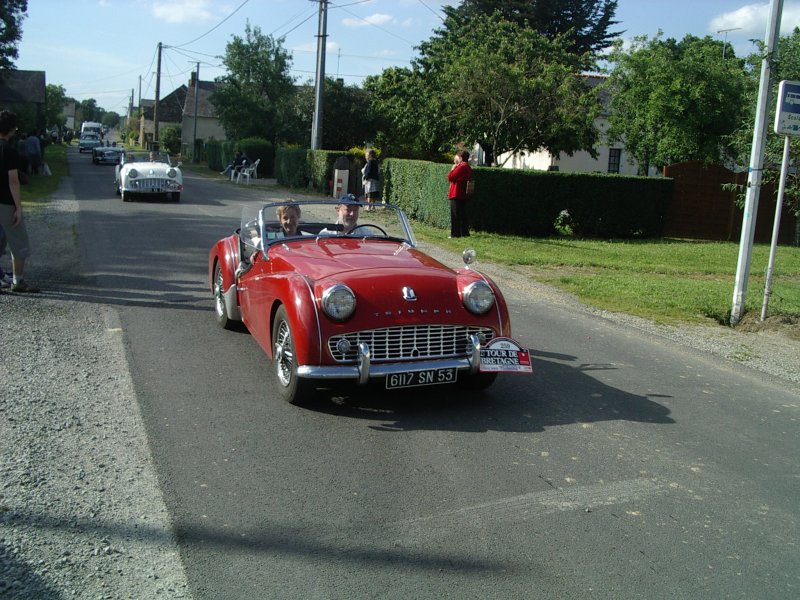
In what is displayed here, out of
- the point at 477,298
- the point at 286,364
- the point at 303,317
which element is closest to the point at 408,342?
the point at 477,298

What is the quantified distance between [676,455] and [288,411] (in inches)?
104

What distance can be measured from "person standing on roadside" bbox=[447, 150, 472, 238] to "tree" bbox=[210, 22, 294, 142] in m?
38.2

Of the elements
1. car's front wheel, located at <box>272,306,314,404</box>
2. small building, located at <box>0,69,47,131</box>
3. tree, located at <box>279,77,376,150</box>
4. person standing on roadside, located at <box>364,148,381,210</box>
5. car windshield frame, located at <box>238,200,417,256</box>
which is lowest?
car's front wheel, located at <box>272,306,314,404</box>

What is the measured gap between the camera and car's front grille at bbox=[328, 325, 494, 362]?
564 centimetres

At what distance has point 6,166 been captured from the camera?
902 cm

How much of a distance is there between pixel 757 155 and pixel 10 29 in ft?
112

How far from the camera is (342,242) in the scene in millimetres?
7211

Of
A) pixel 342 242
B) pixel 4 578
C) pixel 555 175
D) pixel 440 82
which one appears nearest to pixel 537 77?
pixel 440 82

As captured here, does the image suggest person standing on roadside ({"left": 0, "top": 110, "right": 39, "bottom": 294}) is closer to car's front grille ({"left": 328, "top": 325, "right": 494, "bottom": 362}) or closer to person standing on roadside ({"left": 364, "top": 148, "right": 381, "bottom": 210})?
car's front grille ({"left": 328, "top": 325, "right": 494, "bottom": 362})

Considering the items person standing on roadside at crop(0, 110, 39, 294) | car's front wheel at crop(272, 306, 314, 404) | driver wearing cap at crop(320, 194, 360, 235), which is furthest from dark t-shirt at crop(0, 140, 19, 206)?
car's front wheel at crop(272, 306, 314, 404)

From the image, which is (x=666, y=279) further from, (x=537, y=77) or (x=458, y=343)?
(x=537, y=77)

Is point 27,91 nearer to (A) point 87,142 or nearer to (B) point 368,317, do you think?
(A) point 87,142

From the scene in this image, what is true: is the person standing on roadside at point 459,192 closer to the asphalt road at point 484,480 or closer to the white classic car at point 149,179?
the white classic car at point 149,179

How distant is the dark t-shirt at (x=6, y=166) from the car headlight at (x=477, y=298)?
19.0ft
